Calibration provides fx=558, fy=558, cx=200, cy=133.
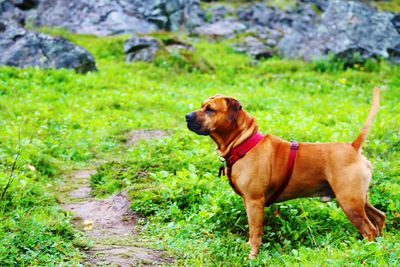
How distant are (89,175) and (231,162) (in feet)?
11.7

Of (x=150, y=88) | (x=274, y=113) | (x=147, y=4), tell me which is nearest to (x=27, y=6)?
(x=147, y=4)

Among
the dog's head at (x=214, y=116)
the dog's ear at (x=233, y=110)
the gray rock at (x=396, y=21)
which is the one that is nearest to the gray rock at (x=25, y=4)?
the gray rock at (x=396, y=21)

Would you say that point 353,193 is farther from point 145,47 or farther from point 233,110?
point 145,47

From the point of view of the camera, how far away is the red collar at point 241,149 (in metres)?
6.10

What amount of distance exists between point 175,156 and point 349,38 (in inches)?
571

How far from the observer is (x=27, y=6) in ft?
91.4

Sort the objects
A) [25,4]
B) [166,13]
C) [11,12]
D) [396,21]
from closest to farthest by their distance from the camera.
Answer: [396,21] → [11,12] → [25,4] → [166,13]

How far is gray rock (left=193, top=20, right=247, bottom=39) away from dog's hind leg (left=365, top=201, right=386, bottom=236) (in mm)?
22189

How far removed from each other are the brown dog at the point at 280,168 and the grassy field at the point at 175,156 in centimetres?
38

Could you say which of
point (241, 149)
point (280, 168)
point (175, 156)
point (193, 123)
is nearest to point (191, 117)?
point (193, 123)

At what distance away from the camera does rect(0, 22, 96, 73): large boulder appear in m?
16.9

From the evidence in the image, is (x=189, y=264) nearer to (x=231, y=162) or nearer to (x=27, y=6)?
(x=231, y=162)

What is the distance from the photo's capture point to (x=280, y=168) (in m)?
6.09

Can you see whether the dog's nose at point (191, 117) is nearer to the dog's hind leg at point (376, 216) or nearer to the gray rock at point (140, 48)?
the dog's hind leg at point (376, 216)
